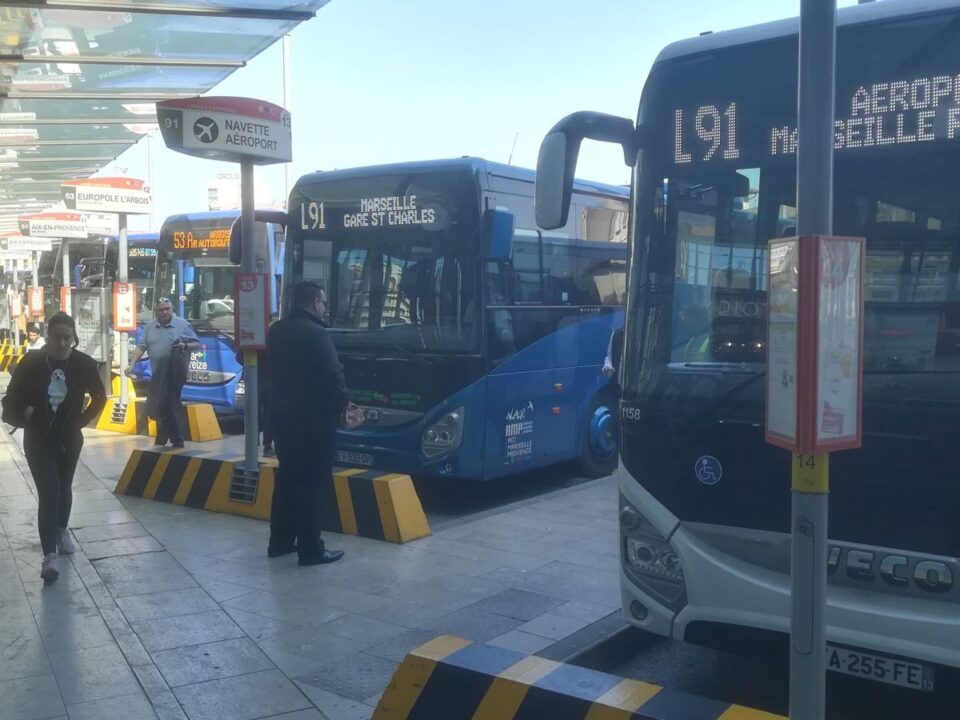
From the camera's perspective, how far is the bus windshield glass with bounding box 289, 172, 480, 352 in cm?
882

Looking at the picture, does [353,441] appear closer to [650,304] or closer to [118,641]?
[118,641]

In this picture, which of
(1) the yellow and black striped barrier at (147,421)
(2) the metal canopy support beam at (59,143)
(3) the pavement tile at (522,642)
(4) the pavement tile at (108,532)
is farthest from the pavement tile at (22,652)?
(2) the metal canopy support beam at (59,143)

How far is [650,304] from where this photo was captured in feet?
15.0

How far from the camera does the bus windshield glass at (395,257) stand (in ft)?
28.9

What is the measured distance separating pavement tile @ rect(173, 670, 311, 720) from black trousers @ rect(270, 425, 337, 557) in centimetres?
203

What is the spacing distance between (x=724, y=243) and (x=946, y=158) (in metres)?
0.94

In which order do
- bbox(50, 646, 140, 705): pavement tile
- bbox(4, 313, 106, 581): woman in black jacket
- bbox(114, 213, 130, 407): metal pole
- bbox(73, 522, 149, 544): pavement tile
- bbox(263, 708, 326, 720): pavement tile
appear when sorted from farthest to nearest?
bbox(114, 213, 130, 407): metal pole, bbox(73, 522, 149, 544): pavement tile, bbox(4, 313, 106, 581): woman in black jacket, bbox(50, 646, 140, 705): pavement tile, bbox(263, 708, 326, 720): pavement tile

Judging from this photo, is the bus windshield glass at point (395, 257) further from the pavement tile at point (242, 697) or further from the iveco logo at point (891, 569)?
the iveco logo at point (891, 569)

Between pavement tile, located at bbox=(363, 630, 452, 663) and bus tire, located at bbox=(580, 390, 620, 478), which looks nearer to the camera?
pavement tile, located at bbox=(363, 630, 452, 663)

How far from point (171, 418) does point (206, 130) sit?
4.74 meters

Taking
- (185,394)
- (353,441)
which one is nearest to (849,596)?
(353,441)

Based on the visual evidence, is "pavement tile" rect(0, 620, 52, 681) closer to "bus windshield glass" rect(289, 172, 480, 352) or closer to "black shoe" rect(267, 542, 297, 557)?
"black shoe" rect(267, 542, 297, 557)

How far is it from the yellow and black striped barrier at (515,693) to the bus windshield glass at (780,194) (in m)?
1.43

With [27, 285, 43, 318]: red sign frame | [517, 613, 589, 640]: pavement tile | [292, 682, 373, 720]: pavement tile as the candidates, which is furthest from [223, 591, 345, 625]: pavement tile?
[27, 285, 43, 318]: red sign frame
